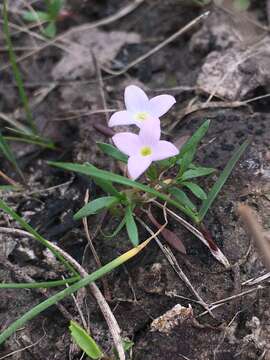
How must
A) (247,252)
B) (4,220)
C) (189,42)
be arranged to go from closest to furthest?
(247,252) → (4,220) → (189,42)

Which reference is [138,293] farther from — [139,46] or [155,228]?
[139,46]

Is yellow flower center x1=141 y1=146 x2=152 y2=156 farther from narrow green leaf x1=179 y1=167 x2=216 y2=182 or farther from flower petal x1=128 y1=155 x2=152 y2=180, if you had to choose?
narrow green leaf x1=179 y1=167 x2=216 y2=182

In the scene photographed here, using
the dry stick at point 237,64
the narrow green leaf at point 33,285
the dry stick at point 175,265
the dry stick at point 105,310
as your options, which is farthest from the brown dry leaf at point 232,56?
the narrow green leaf at point 33,285

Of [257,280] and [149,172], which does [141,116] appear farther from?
[257,280]

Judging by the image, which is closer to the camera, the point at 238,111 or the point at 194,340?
the point at 194,340

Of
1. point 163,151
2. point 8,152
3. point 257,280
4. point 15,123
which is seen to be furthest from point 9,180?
point 257,280

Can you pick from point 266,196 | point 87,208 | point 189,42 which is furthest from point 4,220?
point 189,42
